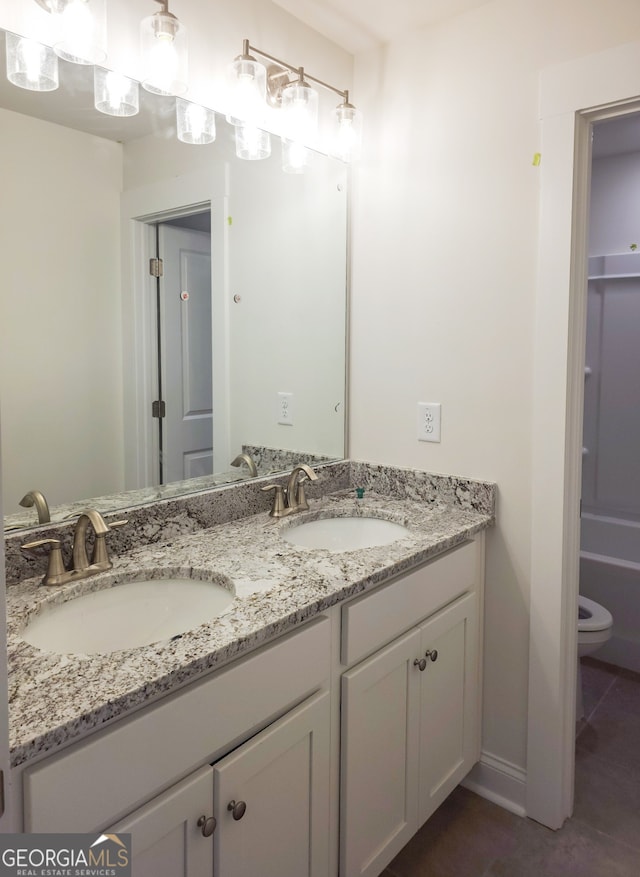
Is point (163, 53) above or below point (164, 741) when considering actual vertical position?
above

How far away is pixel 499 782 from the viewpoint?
1.81 m

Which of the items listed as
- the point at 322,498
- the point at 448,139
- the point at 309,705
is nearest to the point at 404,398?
the point at 322,498

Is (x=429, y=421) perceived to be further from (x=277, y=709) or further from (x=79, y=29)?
(x=79, y=29)

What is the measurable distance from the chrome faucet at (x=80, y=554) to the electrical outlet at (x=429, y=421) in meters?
0.98

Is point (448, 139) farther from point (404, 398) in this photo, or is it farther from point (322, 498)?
point (322, 498)

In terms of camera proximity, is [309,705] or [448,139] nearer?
[309,705]

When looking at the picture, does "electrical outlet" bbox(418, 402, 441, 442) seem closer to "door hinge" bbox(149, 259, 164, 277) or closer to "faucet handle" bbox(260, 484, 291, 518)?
"faucet handle" bbox(260, 484, 291, 518)

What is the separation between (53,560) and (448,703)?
1088 mm

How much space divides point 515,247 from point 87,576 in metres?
1.37

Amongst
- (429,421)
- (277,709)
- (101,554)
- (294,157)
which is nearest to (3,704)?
(277,709)

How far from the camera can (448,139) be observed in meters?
1.79

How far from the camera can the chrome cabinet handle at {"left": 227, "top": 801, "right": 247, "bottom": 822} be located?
102 cm

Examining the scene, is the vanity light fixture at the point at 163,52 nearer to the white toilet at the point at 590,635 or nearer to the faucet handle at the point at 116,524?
the faucet handle at the point at 116,524

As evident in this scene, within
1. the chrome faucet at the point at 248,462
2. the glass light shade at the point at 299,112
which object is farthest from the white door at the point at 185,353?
the glass light shade at the point at 299,112
